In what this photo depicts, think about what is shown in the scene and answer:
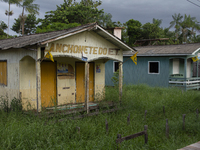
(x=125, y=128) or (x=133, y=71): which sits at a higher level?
(x=133, y=71)

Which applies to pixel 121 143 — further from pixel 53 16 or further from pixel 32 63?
pixel 53 16

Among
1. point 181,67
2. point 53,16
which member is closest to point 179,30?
point 53,16

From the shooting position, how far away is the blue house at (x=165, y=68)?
52.9 feet

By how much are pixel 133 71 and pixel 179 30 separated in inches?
1293

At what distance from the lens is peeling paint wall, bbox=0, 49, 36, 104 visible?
8.27m

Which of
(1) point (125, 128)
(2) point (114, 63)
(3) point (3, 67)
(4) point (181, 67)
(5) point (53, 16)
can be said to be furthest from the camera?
(5) point (53, 16)

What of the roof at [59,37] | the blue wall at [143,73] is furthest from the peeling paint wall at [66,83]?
the blue wall at [143,73]

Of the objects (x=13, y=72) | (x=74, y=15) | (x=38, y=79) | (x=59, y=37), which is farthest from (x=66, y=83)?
(x=74, y=15)

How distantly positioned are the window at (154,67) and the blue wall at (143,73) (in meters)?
0.27

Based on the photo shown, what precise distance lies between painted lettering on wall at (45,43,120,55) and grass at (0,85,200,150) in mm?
2318

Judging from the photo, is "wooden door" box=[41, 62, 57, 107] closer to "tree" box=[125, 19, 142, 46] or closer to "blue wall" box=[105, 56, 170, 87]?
"blue wall" box=[105, 56, 170, 87]

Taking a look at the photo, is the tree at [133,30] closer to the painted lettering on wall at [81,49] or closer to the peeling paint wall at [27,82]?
the painted lettering on wall at [81,49]

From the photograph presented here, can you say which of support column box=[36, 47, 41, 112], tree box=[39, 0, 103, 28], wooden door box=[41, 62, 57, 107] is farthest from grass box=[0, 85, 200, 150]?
tree box=[39, 0, 103, 28]

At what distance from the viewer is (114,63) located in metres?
19.2
